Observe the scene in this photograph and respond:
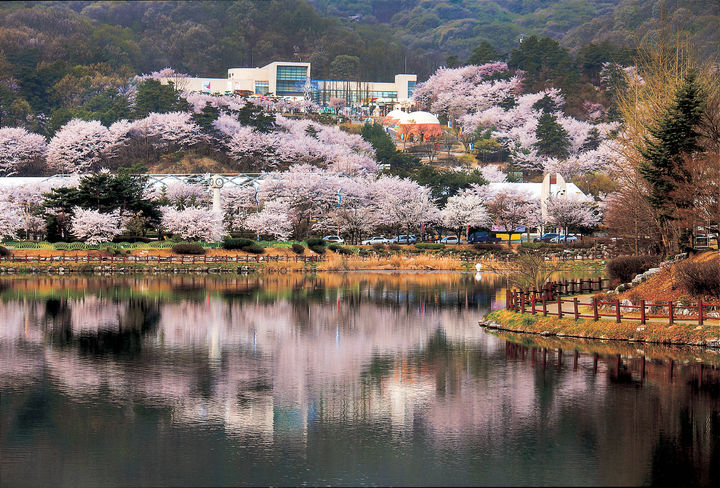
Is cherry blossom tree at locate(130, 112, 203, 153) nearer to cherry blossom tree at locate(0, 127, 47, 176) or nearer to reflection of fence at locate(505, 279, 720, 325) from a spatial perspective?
cherry blossom tree at locate(0, 127, 47, 176)

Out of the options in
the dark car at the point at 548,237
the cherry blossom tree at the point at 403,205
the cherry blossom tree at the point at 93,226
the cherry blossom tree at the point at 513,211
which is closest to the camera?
the cherry blossom tree at the point at 93,226

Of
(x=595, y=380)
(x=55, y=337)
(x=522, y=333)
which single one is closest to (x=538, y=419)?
(x=595, y=380)

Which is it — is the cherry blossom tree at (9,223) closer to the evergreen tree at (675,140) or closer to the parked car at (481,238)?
the parked car at (481,238)

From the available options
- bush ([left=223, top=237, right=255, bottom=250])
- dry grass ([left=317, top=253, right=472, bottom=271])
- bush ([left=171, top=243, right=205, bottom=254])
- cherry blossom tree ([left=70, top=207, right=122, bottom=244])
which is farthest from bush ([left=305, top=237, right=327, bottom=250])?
cherry blossom tree ([left=70, top=207, right=122, bottom=244])

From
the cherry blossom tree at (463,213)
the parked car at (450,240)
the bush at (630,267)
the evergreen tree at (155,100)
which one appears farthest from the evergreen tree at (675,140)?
the evergreen tree at (155,100)

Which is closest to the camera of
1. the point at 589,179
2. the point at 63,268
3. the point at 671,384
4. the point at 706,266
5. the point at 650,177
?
the point at 671,384

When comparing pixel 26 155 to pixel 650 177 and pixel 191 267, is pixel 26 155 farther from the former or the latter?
pixel 650 177
